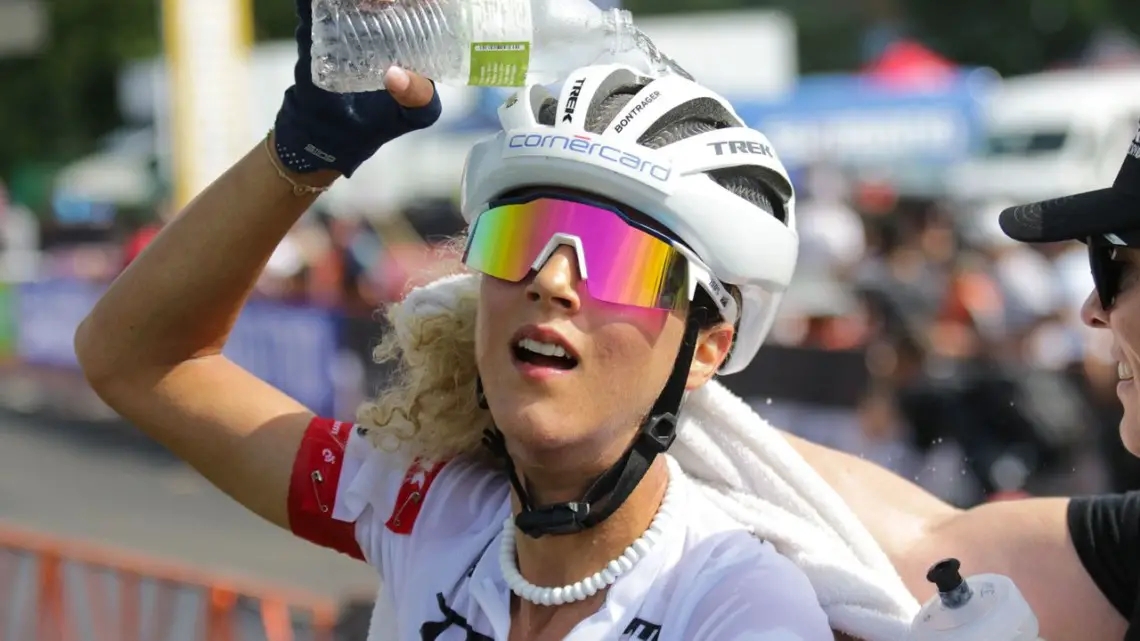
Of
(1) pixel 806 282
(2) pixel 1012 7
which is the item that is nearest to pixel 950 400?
(1) pixel 806 282

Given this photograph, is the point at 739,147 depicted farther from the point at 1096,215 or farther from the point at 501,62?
the point at 1096,215

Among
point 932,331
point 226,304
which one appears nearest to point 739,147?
point 226,304

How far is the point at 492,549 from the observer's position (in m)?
2.52

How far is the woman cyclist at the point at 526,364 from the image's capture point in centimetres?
223

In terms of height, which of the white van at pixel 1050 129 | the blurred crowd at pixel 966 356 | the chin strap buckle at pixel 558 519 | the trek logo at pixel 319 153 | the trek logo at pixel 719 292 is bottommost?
the white van at pixel 1050 129

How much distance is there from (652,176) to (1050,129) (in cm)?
1891

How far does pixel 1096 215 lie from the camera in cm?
211

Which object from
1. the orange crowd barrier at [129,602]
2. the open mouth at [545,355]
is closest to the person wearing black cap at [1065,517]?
the open mouth at [545,355]

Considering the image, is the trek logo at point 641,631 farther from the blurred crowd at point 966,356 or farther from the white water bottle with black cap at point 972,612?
the blurred crowd at point 966,356

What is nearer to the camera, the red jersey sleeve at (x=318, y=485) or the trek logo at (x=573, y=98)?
the trek logo at (x=573, y=98)

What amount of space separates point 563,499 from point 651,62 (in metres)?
0.82

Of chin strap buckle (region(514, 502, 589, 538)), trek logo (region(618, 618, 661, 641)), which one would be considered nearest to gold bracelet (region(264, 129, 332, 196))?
chin strap buckle (region(514, 502, 589, 538))

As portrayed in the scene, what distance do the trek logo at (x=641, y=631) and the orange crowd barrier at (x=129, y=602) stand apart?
3248mm

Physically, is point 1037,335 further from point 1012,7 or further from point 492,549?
point 1012,7
